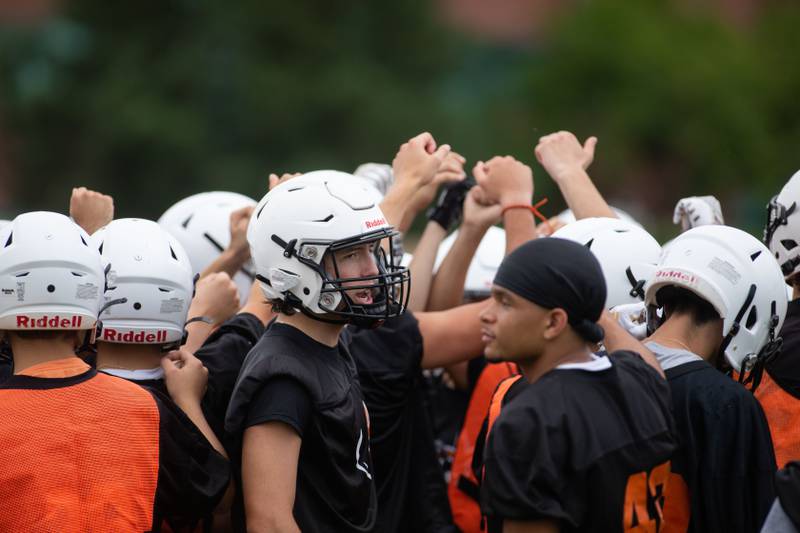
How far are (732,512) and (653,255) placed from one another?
1315mm

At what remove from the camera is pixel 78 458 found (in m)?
3.71

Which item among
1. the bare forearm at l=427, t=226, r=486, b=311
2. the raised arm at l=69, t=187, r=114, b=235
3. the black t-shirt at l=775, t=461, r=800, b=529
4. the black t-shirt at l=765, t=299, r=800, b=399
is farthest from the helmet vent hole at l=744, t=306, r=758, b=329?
the raised arm at l=69, t=187, r=114, b=235

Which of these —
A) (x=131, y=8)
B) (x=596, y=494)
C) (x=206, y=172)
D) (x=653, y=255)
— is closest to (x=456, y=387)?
(x=653, y=255)

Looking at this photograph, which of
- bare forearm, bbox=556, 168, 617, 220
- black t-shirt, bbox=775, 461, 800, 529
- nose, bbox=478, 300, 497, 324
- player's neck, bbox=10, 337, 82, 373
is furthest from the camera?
bare forearm, bbox=556, 168, 617, 220

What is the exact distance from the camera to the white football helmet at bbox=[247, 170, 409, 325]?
4184 mm

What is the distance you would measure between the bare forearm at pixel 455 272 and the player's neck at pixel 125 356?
6.16 feet

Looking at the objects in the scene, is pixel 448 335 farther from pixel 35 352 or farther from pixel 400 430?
pixel 35 352

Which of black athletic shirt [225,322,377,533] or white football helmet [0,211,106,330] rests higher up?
white football helmet [0,211,106,330]

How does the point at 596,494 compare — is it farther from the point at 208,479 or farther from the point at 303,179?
the point at 303,179

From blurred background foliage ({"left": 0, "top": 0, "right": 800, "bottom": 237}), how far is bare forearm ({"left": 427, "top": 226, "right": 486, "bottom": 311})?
20744mm

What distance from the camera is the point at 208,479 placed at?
3973mm

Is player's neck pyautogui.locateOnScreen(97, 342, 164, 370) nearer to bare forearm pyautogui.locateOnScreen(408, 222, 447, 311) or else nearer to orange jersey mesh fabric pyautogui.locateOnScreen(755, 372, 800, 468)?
bare forearm pyautogui.locateOnScreen(408, 222, 447, 311)

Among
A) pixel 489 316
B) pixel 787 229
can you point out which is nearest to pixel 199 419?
pixel 489 316

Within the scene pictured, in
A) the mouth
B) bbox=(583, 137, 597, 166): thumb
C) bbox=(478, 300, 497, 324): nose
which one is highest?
bbox=(583, 137, 597, 166): thumb
